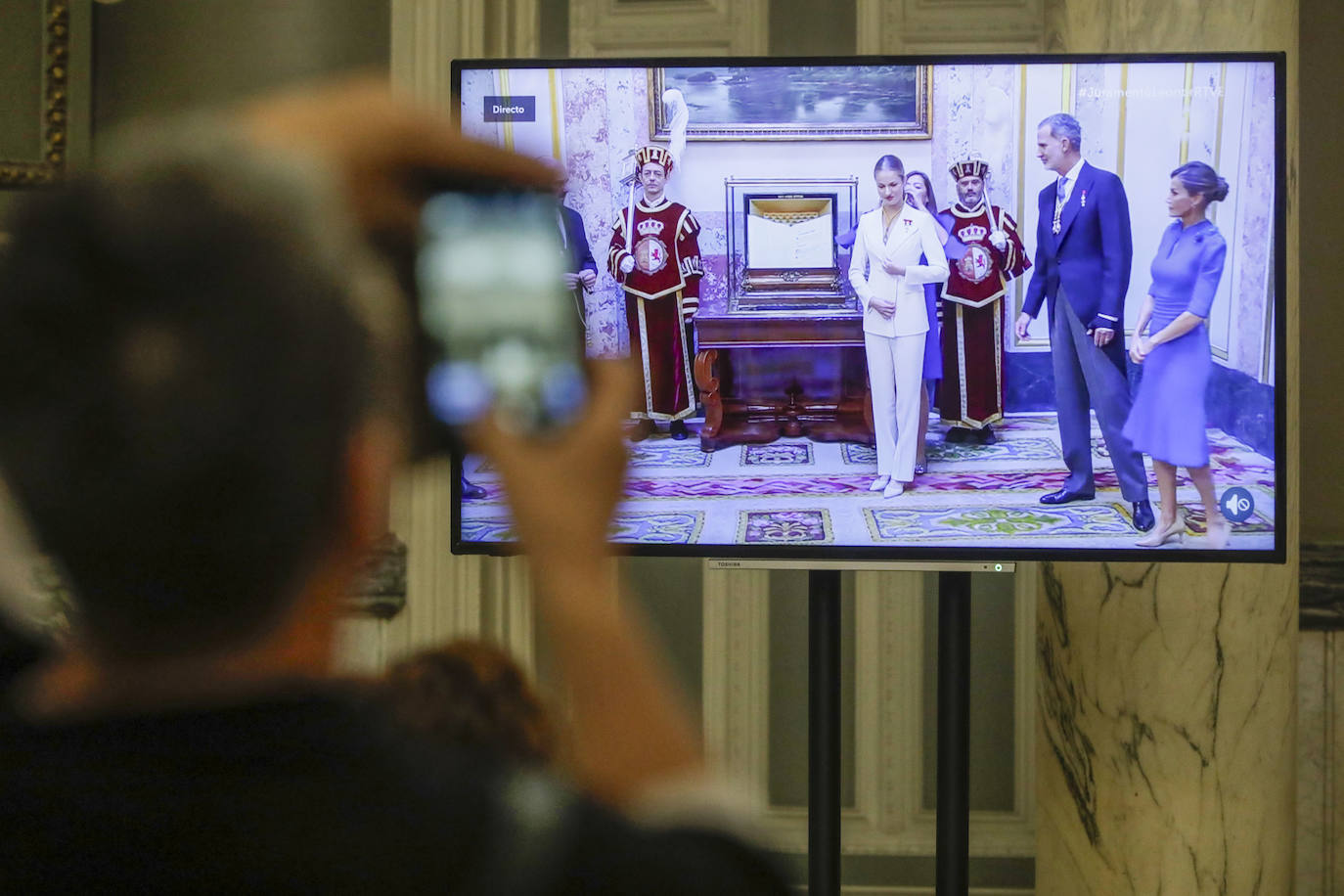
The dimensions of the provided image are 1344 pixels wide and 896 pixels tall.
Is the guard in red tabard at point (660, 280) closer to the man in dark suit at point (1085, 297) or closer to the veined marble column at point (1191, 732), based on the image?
the man in dark suit at point (1085, 297)

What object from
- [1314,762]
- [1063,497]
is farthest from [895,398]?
[1314,762]

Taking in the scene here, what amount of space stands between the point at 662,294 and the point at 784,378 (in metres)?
0.29

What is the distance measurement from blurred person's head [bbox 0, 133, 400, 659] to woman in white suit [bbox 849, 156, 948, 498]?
1.84m

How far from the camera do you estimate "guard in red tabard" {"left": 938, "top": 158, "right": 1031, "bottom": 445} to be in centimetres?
219

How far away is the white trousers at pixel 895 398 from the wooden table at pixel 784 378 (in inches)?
0.8

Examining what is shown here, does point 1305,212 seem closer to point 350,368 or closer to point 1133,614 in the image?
point 1133,614

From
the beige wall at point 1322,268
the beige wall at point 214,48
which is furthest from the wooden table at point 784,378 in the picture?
the beige wall at point 214,48

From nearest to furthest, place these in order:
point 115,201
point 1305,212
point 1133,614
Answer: point 115,201 → point 1133,614 → point 1305,212

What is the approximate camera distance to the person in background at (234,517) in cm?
42

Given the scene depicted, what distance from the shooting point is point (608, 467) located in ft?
1.62

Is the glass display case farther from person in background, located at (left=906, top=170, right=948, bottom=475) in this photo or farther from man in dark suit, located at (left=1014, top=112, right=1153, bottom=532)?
man in dark suit, located at (left=1014, top=112, right=1153, bottom=532)

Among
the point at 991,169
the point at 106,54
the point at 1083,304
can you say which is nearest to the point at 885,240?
the point at 991,169

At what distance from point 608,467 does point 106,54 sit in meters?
3.07

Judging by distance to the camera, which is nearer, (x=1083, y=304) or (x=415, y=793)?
(x=415, y=793)
